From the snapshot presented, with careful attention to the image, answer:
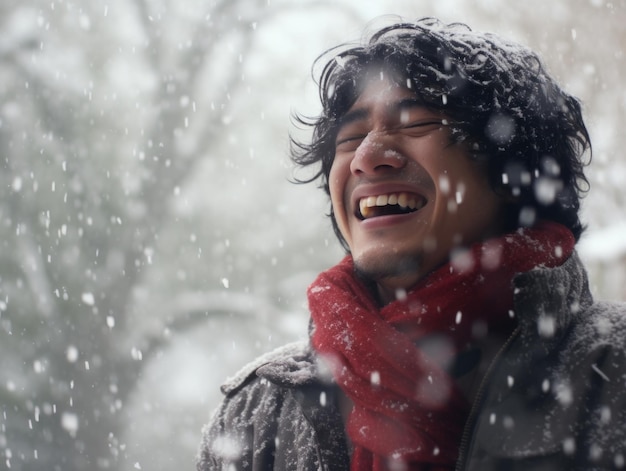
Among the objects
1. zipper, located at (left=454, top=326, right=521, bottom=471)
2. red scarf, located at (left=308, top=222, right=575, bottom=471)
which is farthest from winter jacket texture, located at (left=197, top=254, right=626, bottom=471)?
red scarf, located at (left=308, top=222, right=575, bottom=471)

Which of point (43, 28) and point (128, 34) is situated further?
point (128, 34)

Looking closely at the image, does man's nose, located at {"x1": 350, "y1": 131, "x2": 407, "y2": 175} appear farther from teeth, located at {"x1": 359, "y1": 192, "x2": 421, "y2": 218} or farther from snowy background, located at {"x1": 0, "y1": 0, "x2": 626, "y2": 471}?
snowy background, located at {"x1": 0, "y1": 0, "x2": 626, "y2": 471}

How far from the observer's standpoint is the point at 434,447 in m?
1.59

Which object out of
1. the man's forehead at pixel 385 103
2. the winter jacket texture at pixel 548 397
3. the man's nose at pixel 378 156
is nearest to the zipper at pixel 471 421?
the winter jacket texture at pixel 548 397

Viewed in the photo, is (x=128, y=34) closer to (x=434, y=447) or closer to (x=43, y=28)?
(x=43, y=28)

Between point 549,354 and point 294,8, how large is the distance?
8.69 meters

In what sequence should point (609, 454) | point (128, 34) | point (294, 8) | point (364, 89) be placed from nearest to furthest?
point (609, 454), point (364, 89), point (128, 34), point (294, 8)

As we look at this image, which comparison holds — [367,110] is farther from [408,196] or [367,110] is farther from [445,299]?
[445,299]

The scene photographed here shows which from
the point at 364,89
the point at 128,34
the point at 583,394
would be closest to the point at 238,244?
the point at 128,34

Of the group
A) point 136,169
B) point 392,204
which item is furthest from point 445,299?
point 136,169

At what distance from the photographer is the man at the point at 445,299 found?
4.95 feet

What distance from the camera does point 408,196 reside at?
75.3 inches

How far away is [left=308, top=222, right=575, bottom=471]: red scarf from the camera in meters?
1.63

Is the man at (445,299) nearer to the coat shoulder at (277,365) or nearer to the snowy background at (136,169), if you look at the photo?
the coat shoulder at (277,365)
